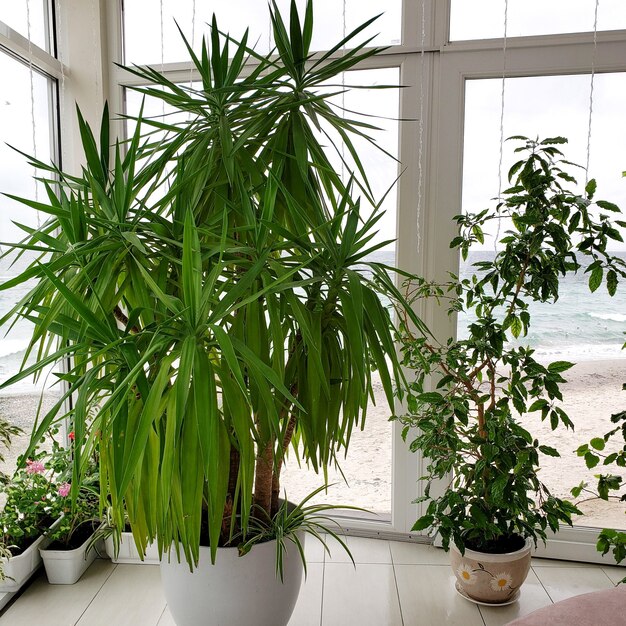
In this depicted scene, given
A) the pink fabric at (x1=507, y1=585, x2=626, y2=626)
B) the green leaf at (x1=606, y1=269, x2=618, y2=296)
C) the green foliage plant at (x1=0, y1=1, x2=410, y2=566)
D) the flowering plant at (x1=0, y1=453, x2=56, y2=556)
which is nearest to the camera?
the pink fabric at (x1=507, y1=585, x2=626, y2=626)

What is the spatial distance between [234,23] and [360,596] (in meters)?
2.22

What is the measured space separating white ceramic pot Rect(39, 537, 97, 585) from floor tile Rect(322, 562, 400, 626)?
0.90m

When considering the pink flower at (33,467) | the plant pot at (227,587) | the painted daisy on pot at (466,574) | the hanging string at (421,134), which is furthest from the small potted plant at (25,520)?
the hanging string at (421,134)

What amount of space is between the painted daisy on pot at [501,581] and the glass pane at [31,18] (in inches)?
98.8

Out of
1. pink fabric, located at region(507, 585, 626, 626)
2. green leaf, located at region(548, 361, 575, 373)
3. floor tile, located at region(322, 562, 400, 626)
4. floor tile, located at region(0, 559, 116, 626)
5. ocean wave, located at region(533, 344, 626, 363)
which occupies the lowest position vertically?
floor tile, located at region(322, 562, 400, 626)

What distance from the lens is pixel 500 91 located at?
2.41m

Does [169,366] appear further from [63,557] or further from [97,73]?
[97,73]

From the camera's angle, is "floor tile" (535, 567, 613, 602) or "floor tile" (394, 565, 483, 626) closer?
"floor tile" (394, 565, 483, 626)

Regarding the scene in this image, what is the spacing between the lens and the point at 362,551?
100 inches

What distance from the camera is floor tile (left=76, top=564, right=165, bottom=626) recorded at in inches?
82.7

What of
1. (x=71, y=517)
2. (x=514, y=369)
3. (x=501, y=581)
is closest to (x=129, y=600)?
(x=71, y=517)

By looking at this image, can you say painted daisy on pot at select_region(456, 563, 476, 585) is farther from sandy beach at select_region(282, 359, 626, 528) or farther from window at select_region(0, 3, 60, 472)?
window at select_region(0, 3, 60, 472)

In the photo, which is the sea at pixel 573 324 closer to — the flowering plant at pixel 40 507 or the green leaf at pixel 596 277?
the flowering plant at pixel 40 507

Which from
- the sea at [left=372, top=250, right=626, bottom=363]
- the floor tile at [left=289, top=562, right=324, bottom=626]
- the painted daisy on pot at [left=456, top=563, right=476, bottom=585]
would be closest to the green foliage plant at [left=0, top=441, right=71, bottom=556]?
the floor tile at [left=289, top=562, right=324, bottom=626]
